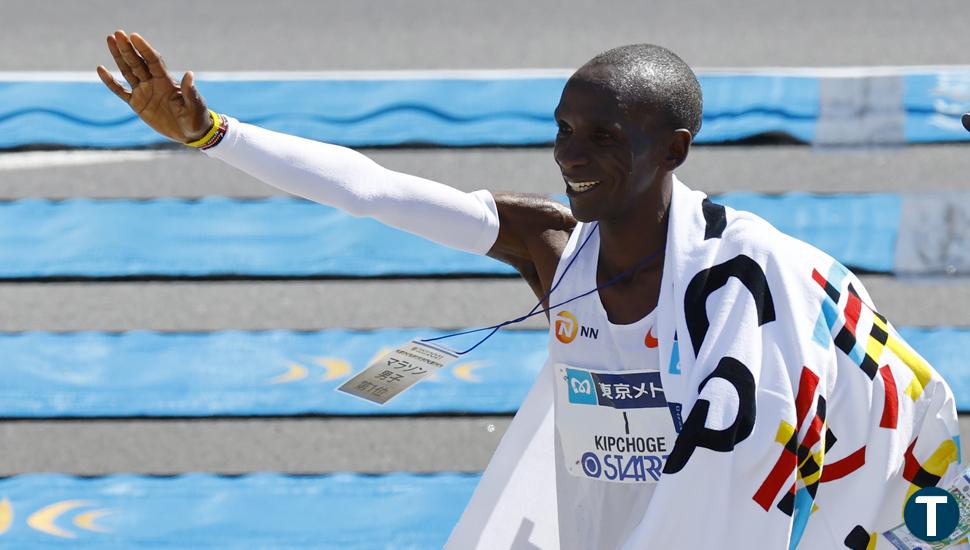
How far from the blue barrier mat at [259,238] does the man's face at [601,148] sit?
2.33 m

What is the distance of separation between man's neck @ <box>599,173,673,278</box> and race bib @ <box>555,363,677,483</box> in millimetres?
214

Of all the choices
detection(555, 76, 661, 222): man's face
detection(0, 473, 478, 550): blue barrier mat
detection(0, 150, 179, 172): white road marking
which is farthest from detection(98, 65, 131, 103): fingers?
detection(0, 150, 179, 172): white road marking

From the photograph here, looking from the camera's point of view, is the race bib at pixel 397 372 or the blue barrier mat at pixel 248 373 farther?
the blue barrier mat at pixel 248 373

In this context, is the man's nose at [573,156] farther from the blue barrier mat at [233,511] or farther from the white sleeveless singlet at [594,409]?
the blue barrier mat at [233,511]

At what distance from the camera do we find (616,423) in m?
2.36

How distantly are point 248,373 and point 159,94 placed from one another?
2.15m

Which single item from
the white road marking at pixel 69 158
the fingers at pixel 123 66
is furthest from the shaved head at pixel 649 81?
the white road marking at pixel 69 158

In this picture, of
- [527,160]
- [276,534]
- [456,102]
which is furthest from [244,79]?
[276,534]

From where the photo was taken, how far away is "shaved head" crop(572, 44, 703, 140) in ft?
7.39

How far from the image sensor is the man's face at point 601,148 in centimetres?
225

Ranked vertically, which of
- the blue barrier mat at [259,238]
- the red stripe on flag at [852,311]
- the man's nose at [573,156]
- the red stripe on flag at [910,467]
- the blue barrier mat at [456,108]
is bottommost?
the red stripe on flag at [910,467]

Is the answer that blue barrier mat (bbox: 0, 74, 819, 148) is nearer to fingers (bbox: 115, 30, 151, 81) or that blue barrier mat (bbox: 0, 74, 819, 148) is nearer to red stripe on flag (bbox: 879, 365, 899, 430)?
fingers (bbox: 115, 30, 151, 81)

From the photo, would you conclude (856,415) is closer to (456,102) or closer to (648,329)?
(648,329)

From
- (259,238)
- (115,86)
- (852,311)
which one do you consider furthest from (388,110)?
(852,311)
